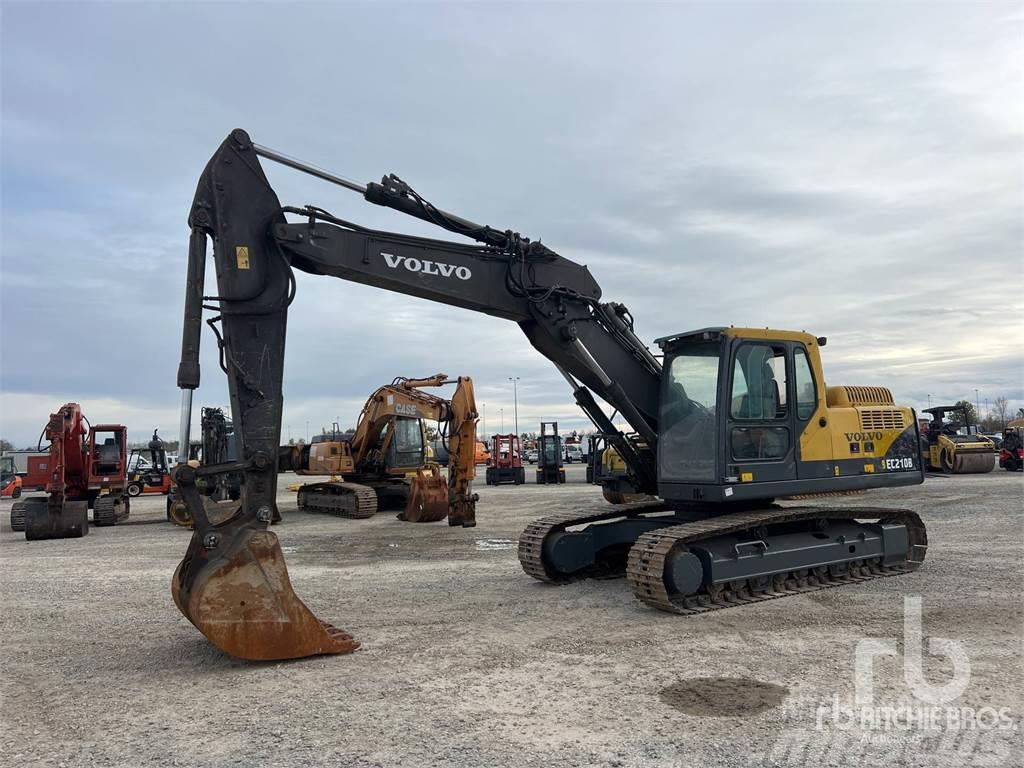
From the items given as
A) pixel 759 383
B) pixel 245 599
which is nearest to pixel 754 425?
pixel 759 383

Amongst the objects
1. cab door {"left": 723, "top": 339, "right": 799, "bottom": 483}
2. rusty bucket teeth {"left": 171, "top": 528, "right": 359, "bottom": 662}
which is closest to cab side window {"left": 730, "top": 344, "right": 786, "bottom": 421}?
cab door {"left": 723, "top": 339, "right": 799, "bottom": 483}

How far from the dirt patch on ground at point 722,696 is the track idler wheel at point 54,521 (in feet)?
52.8

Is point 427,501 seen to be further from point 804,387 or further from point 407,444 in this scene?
point 804,387

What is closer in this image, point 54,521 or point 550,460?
point 54,521

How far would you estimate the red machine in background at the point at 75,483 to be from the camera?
17.0 metres

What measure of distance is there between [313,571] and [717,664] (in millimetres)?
6891

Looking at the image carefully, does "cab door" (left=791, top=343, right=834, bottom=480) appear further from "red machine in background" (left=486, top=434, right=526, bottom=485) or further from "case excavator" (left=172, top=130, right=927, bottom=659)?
"red machine in background" (left=486, top=434, right=526, bottom=485)

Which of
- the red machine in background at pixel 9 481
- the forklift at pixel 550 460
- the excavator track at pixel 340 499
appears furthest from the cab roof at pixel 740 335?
the red machine in background at pixel 9 481

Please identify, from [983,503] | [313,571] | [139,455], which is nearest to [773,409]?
[313,571]

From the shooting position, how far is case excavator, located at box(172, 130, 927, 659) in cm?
629

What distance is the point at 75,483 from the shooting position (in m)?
20.2

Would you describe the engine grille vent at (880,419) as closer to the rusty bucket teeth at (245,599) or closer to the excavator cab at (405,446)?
the rusty bucket teeth at (245,599)

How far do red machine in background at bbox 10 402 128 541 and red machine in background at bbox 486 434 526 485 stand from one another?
53.3 feet

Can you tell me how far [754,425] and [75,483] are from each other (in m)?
18.7
